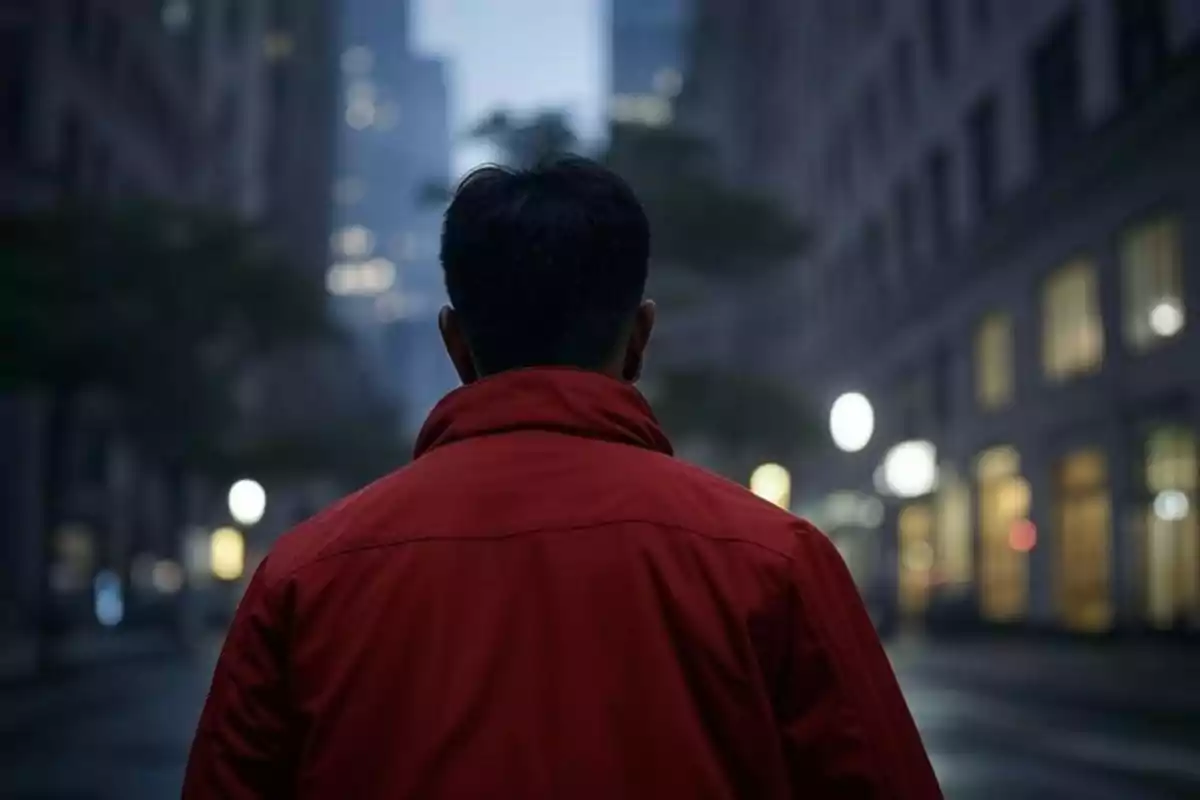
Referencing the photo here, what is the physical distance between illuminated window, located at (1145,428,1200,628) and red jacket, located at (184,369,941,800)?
86.9ft

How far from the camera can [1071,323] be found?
111 ft

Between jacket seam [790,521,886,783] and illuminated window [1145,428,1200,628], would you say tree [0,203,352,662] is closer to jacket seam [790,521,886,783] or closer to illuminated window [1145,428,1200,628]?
illuminated window [1145,428,1200,628]

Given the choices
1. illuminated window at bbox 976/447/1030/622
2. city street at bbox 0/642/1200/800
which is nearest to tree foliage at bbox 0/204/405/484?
city street at bbox 0/642/1200/800

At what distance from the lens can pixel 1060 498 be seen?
3475cm

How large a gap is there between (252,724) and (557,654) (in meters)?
0.42

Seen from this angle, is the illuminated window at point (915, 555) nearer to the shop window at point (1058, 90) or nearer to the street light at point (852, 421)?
the shop window at point (1058, 90)

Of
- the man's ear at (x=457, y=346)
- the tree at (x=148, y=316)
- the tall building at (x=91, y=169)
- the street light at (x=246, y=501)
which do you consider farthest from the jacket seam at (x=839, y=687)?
the street light at (x=246, y=501)

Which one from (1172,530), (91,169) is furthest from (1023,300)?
(91,169)

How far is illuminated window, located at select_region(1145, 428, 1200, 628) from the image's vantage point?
27125mm

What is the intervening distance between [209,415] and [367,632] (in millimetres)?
44208

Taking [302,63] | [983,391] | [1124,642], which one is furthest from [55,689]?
[302,63]

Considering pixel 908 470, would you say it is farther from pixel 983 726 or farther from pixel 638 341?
pixel 638 341

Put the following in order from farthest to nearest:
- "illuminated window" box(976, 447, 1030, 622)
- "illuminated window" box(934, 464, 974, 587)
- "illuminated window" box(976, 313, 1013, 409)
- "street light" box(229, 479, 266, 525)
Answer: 1. "illuminated window" box(934, 464, 974, 587)
2. "illuminated window" box(976, 313, 1013, 409)
3. "illuminated window" box(976, 447, 1030, 622)
4. "street light" box(229, 479, 266, 525)

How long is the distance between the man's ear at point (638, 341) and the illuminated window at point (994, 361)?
1433 inches
